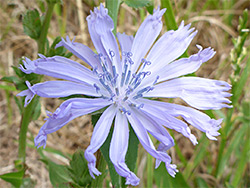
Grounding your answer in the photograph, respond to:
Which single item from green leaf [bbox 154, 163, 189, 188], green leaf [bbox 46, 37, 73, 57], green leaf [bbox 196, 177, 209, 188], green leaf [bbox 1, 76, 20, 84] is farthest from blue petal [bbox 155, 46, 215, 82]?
green leaf [bbox 196, 177, 209, 188]

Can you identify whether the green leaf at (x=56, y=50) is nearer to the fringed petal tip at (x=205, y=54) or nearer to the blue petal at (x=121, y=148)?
the blue petal at (x=121, y=148)

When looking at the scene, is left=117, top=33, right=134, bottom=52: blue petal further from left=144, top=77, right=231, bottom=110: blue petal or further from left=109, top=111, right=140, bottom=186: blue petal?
left=109, top=111, right=140, bottom=186: blue petal

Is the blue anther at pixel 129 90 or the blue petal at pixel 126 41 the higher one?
the blue petal at pixel 126 41

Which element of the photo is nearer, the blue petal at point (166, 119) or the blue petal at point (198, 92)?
the blue petal at point (166, 119)

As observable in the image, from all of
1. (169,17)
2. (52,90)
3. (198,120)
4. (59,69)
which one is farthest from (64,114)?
(169,17)

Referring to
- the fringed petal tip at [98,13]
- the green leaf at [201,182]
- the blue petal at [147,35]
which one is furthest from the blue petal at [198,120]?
the green leaf at [201,182]

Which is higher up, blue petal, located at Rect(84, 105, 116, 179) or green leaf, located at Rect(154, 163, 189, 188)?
blue petal, located at Rect(84, 105, 116, 179)

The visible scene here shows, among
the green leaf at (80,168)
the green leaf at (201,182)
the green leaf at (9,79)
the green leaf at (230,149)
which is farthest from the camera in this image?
the green leaf at (230,149)
